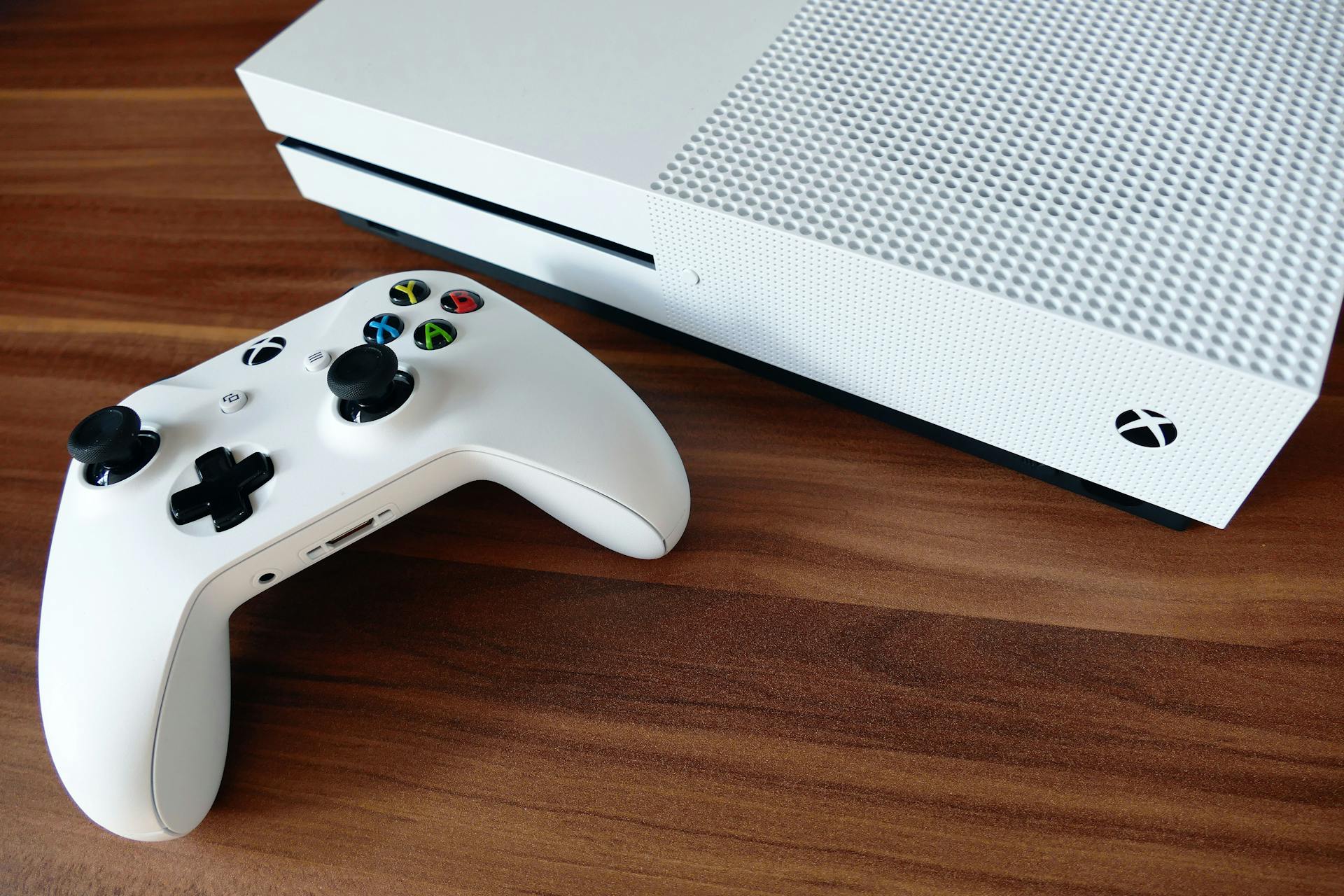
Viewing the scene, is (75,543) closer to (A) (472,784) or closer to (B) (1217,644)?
(A) (472,784)

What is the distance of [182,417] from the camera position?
1.53 ft

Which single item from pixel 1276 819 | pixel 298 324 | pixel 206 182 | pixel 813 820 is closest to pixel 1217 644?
pixel 1276 819

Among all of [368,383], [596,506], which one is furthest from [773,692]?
[368,383]

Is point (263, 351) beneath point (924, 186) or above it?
beneath

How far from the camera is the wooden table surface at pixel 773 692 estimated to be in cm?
41

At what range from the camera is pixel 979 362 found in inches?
17.7

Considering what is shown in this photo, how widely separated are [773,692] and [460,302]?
0.84 feet

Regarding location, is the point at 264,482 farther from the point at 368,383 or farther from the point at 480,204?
the point at 480,204

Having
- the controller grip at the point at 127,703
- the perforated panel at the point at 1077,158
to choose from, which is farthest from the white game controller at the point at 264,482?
the perforated panel at the point at 1077,158

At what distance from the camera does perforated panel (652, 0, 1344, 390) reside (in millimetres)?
413

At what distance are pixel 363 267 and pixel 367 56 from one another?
Answer: 140mm

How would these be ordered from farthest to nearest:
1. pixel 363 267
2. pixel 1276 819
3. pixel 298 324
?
pixel 363 267 → pixel 298 324 → pixel 1276 819

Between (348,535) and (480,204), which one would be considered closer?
(348,535)

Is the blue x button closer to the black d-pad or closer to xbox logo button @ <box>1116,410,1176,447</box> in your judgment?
the black d-pad
